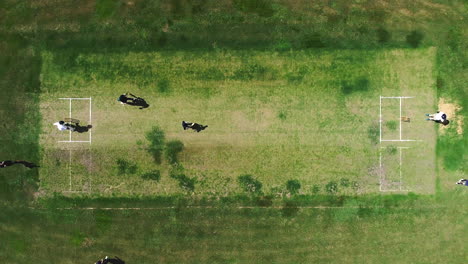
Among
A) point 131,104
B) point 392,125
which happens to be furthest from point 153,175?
point 392,125

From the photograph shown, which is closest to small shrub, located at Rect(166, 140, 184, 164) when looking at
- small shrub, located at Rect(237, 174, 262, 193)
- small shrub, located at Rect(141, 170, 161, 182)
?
small shrub, located at Rect(141, 170, 161, 182)

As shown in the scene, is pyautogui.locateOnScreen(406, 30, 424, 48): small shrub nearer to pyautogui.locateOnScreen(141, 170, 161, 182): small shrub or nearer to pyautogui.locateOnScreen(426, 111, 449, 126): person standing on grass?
pyautogui.locateOnScreen(426, 111, 449, 126): person standing on grass

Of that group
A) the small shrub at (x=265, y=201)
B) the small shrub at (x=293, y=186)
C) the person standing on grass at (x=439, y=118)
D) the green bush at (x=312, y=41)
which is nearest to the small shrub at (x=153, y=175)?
the small shrub at (x=265, y=201)

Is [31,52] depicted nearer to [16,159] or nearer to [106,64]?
[106,64]

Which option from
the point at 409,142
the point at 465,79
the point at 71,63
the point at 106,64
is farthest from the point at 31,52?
the point at 465,79

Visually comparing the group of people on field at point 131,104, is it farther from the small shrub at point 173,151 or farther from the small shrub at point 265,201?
the small shrub at point 265,201
